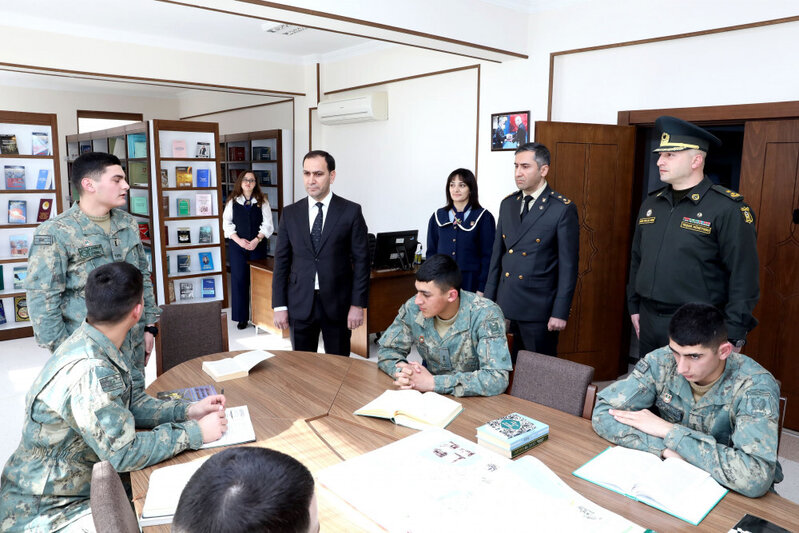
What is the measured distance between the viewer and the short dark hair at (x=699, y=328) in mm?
1806

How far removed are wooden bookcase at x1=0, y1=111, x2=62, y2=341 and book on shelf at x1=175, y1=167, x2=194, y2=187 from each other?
3.74 ft

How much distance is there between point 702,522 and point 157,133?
605 centimetres

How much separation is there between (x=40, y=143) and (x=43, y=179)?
36cm

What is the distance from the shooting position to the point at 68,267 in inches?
112

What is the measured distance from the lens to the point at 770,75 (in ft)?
11.8

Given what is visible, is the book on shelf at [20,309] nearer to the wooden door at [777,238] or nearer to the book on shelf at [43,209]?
the book on shelf at [43,209]

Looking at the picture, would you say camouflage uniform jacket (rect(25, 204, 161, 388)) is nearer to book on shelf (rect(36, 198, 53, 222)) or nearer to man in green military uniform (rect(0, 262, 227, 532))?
man in green military uniform (rect(0, 262, 227, 532))

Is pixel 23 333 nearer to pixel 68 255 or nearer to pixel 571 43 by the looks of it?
pixel 68 255

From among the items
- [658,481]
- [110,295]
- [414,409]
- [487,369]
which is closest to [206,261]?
[110,295]

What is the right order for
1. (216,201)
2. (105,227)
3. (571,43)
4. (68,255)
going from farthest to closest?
(216,201) → (571,43) → (105,227) → (68,255)

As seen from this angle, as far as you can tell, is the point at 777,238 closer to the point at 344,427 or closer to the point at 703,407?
the point at 703,407

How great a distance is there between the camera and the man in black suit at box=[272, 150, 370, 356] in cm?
342

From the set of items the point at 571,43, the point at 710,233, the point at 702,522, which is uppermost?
the point at 571,43

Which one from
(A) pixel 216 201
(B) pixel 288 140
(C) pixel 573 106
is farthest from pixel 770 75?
(B) pixel 288 140
